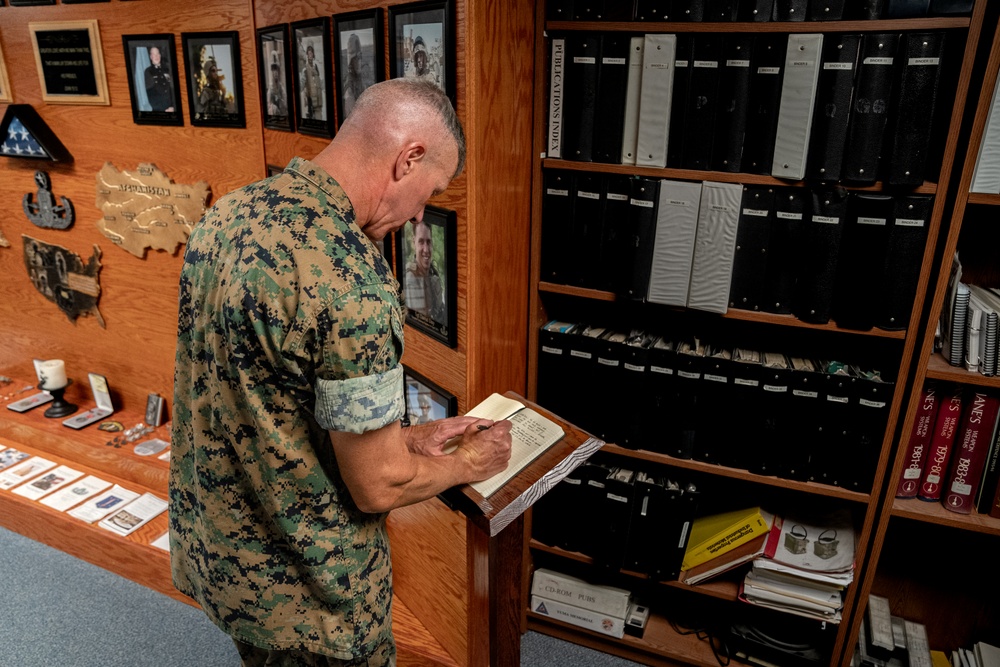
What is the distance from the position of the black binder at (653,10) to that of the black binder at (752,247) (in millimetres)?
436

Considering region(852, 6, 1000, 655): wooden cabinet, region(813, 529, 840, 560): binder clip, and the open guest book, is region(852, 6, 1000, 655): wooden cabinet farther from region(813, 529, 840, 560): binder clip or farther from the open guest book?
the open guest book

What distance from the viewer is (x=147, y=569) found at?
89.5 inches

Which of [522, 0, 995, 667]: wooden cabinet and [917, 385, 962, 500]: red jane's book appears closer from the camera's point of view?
[522, 0, 995, 667]: wooden cabinet

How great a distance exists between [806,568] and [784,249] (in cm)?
84

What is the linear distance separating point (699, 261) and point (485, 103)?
0.64 metres

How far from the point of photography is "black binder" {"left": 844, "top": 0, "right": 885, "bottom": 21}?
1403 mm

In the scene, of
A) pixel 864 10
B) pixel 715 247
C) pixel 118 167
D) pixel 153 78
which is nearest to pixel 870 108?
pixel 864 10

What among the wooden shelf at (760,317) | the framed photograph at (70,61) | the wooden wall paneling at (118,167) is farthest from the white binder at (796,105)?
the framed photograph at (70,61)

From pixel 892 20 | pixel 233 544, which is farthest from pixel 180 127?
pixel 892 20

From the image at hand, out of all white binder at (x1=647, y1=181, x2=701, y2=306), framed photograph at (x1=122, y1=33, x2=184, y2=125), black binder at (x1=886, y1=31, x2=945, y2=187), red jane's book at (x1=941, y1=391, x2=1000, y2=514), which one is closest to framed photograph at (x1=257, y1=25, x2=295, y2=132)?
framed photograph at (x1=122, y1=33, x2=184, y2=125)

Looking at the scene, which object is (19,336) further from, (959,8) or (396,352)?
(959,8)

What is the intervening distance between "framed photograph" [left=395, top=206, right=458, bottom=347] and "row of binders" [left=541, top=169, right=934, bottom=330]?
36 cm

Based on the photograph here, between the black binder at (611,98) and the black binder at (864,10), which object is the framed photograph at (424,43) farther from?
the black binder at (864,10)

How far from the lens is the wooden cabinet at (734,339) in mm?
1445
